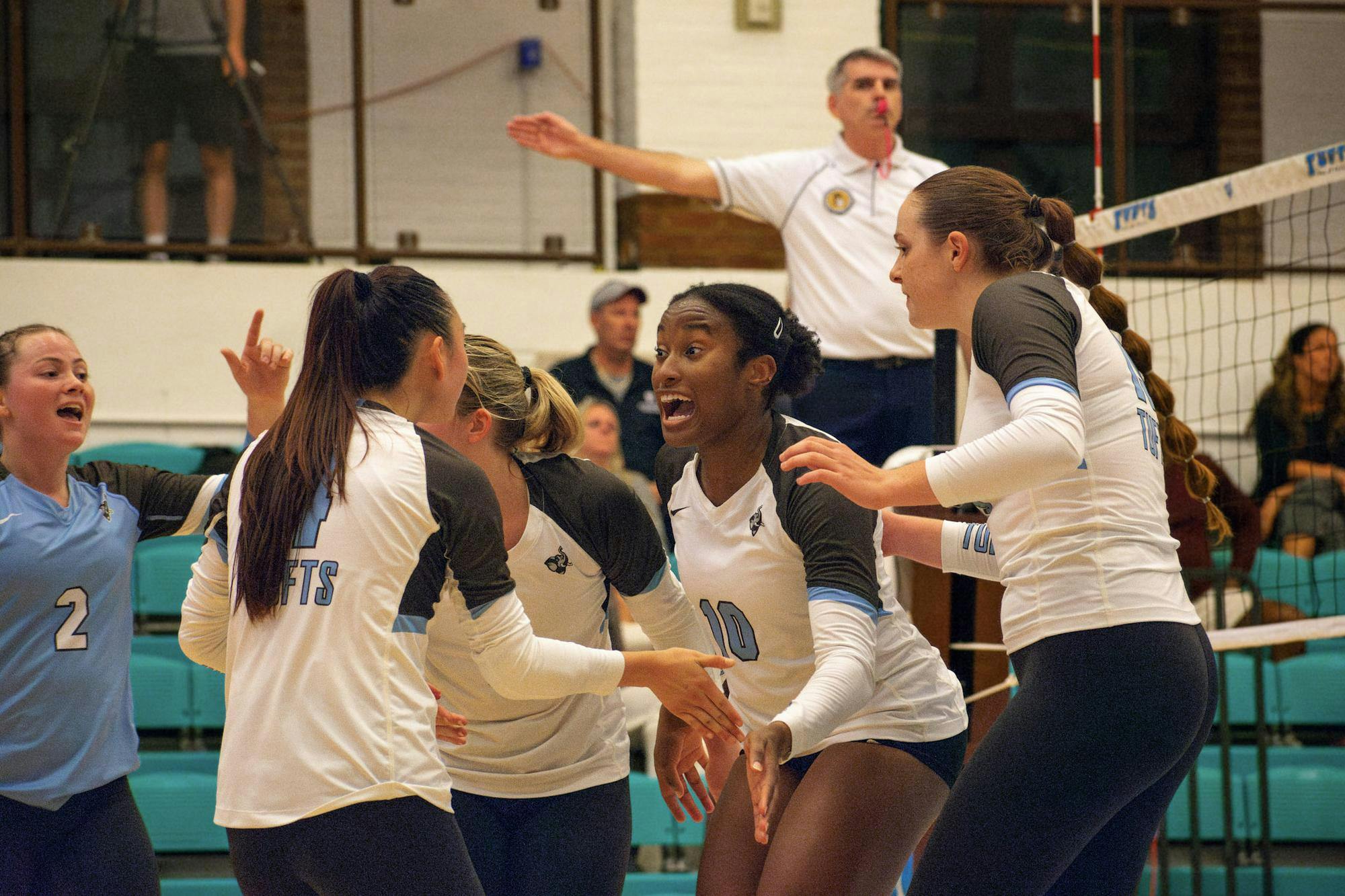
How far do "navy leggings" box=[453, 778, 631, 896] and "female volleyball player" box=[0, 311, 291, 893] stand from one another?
90cm

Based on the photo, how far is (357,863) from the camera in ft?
7.66

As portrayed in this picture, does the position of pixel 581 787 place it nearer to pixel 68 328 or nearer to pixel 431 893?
pixel 431 893

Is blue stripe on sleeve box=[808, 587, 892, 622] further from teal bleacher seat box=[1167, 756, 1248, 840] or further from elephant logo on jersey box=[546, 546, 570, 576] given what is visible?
teal bleacher seat box=[1167, 756, 1248, 840]

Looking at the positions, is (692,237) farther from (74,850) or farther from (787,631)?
(74,850)

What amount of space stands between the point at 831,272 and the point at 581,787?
2932 millimetres

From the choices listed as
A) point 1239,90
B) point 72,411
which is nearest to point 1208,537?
point 1239,90

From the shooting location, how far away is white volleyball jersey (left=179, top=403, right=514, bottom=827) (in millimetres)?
2354

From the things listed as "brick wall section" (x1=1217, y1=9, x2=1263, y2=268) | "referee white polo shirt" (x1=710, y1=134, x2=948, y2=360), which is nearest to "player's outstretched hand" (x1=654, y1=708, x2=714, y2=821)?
"referee white polo shirt" (x1=710, y1=134, x2=948, y2=360)

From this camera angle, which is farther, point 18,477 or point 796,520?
point 18,477

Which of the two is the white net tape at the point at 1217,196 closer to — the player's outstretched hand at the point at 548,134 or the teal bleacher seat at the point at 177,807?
the player's outstretched hand at the point at 548,134

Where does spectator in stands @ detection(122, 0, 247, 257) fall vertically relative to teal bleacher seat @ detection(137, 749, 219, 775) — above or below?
above

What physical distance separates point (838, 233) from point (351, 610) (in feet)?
12.1

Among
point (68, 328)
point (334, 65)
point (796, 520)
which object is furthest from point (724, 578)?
point (334, 65)

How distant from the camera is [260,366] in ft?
11.4
